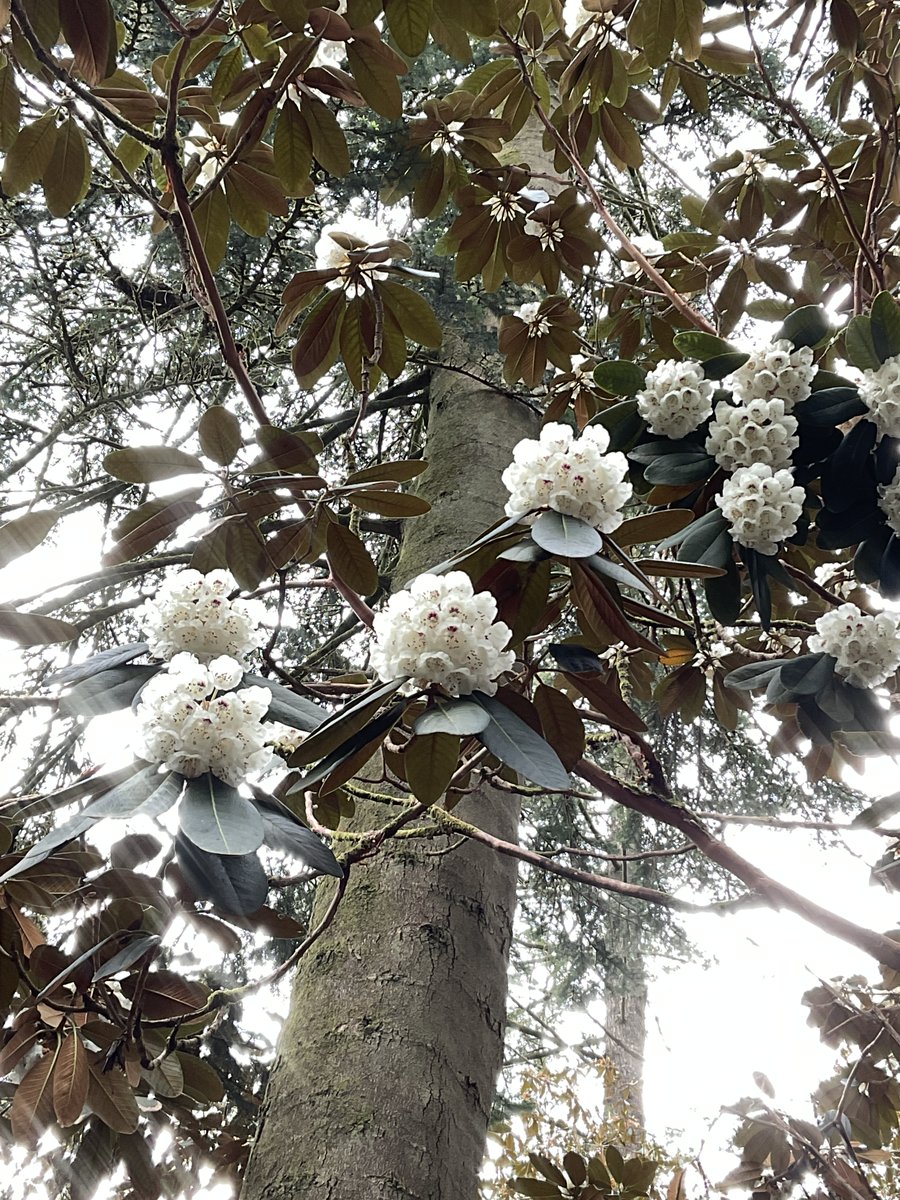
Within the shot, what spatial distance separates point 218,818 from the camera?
1.99 ft

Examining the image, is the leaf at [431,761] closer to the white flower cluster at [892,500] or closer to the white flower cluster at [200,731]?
the white flower cluster at [200,731]

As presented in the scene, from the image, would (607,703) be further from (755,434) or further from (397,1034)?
(397,1034)

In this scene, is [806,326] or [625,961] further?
[625,961]

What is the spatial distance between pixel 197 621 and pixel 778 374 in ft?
2.21

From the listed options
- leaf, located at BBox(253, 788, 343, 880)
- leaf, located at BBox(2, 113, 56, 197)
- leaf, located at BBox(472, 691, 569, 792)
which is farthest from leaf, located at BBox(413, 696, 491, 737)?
leaf, located at BBox(2, 113, 56, 197)

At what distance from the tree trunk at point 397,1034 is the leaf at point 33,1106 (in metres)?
0.26

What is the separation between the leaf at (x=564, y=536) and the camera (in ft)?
2.14

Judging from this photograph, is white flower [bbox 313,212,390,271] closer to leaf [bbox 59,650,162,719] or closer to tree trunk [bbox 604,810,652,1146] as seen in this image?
leaf [bbox 59,650,162,719]

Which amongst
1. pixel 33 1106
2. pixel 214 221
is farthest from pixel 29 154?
pixel 33 1106

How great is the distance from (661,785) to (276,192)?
104cm

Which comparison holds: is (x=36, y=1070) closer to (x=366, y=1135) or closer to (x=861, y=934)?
(x=366, y=1135)

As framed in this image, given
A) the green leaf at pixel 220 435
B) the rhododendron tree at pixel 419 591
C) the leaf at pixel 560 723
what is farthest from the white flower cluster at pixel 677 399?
the green leaf at pixel 220 435

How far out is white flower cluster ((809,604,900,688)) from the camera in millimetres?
935

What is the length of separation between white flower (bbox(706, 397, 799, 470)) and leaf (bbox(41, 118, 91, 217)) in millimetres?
936
